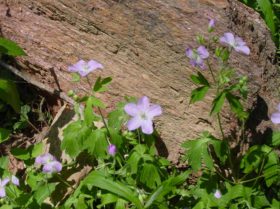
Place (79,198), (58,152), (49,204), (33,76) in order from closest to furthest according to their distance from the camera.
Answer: (79,198) < (49,204) < (58,152) < (33,76)

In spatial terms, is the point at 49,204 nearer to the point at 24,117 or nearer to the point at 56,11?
the point at 24,117

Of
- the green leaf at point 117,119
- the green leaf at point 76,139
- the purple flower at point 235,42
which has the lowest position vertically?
the green leaf at point 76,139

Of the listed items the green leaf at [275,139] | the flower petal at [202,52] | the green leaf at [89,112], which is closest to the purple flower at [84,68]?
the green leaf at [89,112]

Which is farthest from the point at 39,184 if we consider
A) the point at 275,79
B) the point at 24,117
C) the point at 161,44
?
the point at 275,79

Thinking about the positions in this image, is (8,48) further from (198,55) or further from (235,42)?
(235,42)

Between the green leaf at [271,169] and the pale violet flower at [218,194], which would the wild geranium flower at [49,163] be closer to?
the pale violet flower at [218,194]

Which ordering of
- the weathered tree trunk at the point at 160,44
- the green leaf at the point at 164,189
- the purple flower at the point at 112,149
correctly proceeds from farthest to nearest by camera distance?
1. the weathered tree trunk at the point at 160,44
2. the purple flower at the point at 112,149
3. the green leaf at the point at 164,189

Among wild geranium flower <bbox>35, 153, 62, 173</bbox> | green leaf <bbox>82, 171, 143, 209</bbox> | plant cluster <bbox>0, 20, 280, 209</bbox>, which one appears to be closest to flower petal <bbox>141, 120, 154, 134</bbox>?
plant cluster <bbox>0, 20, 280, 209</bbox>
